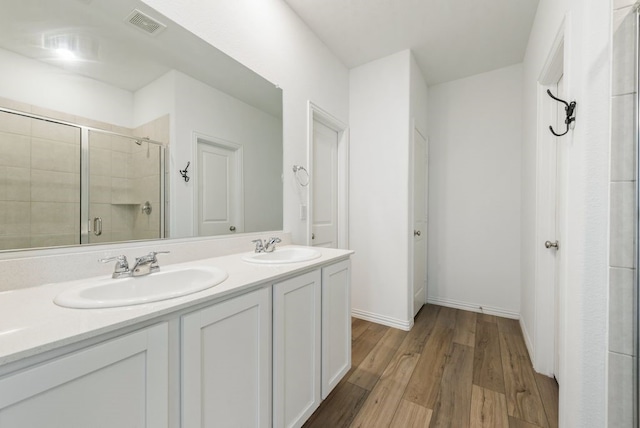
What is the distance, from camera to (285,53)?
1.96 m

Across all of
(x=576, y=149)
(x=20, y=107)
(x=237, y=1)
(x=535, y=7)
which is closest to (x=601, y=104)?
(x=576, y=149)

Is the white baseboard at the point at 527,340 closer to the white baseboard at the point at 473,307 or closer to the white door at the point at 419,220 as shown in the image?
the white baseboard at the point at 473,307

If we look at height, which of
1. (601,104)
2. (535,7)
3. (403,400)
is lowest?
(403,400)

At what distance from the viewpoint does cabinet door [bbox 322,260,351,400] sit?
55.5 inches

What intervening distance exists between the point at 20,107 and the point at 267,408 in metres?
1.39

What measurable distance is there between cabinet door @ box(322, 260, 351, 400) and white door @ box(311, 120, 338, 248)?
0.78 meters

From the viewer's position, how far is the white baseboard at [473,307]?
2737 millimetres

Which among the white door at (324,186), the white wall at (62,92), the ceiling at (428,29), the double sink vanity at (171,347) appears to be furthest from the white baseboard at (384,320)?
the ceiling at (428,29)

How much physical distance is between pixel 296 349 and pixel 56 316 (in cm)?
86

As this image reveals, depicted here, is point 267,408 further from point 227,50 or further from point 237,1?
point 237,1

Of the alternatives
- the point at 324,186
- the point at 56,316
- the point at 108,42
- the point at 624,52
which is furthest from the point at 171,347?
the point at 324,186

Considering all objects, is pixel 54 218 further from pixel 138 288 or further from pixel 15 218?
pixel 138 288

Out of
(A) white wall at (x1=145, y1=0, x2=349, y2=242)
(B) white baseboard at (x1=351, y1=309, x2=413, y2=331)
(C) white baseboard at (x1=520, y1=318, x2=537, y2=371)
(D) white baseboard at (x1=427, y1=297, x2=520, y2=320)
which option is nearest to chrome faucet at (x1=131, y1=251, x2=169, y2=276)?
(A) white wall at (x1=145, y1=0, x2=349, y2=242)

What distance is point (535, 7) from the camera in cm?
196
